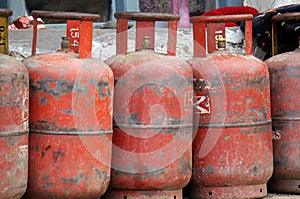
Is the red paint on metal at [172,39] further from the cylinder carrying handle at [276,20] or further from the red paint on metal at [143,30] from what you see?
the cylinder carrying handle at [276,20]

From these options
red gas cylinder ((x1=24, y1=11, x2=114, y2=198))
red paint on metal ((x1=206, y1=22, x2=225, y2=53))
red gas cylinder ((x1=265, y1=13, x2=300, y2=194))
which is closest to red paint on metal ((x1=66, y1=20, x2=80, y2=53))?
red gas cylinder ((x1=24, y1=11, x2=114, y2=198))

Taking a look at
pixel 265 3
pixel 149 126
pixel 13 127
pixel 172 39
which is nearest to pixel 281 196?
pixel 149 126

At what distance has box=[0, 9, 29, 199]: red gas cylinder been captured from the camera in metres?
3.56

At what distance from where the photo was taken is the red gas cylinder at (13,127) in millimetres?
3559

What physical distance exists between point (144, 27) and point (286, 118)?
45.6 inches

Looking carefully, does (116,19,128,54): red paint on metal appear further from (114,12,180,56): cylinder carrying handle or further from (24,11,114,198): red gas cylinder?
(24,11,114,198): red gas cylinder

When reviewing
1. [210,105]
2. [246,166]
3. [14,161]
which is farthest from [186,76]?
[14,161]

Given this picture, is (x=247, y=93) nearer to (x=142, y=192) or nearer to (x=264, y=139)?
(x=264, y=139)

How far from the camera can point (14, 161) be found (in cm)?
361

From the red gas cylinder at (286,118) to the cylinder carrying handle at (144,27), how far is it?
790 millimetres

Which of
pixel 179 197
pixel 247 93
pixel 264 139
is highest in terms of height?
pixel 247 93

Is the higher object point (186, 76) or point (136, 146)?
point (186, 76)

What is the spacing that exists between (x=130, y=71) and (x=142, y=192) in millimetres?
707

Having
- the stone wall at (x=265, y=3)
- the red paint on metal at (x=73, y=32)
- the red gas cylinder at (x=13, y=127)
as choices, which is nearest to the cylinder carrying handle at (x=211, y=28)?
the red paint on metal at (x=73, y=32)
